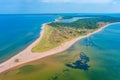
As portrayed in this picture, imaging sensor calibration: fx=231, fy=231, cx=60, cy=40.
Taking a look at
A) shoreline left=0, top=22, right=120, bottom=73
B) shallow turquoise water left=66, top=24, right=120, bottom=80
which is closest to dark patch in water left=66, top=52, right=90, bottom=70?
shallow turquoise water left=66, top=24, right=120, bottom=80

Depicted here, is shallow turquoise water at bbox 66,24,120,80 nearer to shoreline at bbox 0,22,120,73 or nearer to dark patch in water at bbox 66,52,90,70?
dark patch in water at bbox 66,52,90,70

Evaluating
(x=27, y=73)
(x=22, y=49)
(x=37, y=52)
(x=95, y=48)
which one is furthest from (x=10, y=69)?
(x=95, y=48)

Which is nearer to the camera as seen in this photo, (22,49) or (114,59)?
(114,59)

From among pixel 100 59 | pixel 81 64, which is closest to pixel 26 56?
pixel 81 64

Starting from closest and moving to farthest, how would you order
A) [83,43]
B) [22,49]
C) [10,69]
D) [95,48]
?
[10,69], [22,49], [95,48], [83,43]

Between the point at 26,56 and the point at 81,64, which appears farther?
the point at 26,56

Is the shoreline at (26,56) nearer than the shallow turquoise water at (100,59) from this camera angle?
No

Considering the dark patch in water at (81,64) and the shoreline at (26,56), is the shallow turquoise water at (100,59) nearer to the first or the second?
the dark patch in water at (81,64)

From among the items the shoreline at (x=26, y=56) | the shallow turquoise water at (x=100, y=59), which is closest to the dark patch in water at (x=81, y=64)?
Answer: the shallow turquoise water at (x=100, y=59)

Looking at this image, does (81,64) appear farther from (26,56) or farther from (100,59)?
(26,56)

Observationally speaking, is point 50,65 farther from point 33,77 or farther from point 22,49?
point 22,49

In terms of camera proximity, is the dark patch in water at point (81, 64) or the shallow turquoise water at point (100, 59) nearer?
the shallow turquoise water at point (100, 59)
